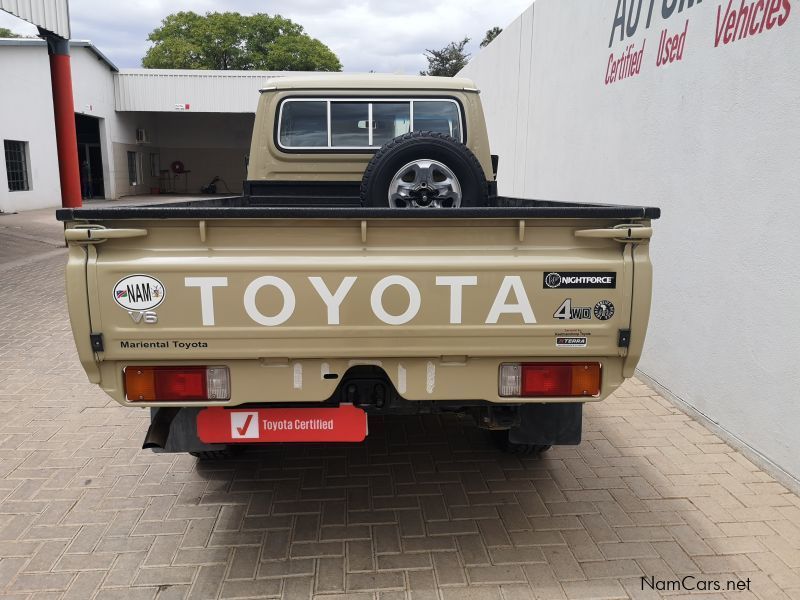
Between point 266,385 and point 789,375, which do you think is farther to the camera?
point 789,375

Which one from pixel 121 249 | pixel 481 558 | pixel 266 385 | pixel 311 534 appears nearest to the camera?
pixel 121 249

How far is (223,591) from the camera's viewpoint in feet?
8.54

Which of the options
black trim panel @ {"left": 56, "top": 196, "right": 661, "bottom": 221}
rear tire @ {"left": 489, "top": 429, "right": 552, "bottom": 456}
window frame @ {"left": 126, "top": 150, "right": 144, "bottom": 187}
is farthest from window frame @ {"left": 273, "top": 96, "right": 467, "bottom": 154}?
window frame @ {"left": 126, "top": 150, "right": 144, "bottom": 187}

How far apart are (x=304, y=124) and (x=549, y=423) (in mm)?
2844

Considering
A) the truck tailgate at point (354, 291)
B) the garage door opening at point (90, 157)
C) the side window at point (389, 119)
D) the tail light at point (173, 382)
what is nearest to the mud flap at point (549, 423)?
the truck tailgate at point (354, 291)

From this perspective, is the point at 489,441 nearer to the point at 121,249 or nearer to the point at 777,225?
the point at 777,225

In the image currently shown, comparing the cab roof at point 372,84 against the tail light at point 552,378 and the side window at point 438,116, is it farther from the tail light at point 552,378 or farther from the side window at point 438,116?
the tail light at point 552,378

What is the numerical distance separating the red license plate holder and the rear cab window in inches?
95.3

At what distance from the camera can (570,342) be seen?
2.50 m

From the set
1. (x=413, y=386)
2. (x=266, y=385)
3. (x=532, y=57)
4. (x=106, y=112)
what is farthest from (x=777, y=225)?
(x=106, y=112)

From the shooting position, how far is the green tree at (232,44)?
41719 mm

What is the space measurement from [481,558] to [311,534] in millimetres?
822

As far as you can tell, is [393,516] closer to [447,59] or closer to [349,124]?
[349,124]

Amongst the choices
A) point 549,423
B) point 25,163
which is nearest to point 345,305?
point 549,423
